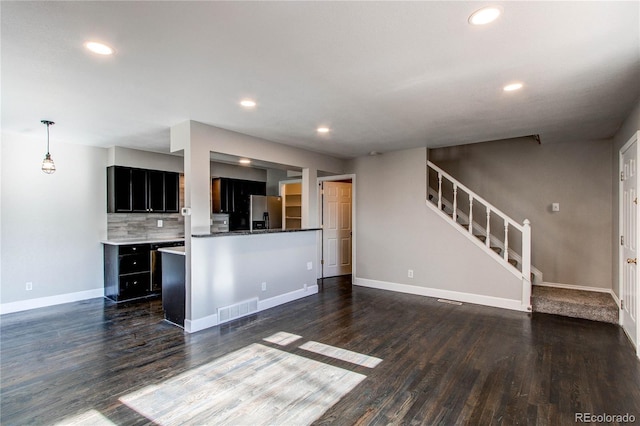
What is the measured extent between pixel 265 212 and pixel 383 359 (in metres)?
4.95

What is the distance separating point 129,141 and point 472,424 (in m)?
5.50

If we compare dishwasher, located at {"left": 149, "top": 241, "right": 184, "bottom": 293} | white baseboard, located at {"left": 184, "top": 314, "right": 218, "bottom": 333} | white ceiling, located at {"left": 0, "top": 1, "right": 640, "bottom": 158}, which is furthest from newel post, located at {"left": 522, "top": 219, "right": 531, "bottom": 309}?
dishwasher, located at {"left": 149, "top": 241, "right": 184, "bottom": 293}

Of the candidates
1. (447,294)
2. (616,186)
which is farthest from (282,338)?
(616,186)

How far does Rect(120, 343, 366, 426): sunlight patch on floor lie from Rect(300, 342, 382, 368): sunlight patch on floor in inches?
8.0

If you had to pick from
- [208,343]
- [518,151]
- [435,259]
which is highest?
[518,151]

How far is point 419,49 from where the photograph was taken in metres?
2.16

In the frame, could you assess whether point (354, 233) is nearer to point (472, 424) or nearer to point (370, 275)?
point (370, 275)

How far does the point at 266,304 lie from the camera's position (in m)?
4.63

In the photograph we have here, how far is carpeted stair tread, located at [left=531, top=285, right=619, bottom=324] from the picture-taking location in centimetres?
398

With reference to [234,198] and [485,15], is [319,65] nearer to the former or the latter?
[485,15]

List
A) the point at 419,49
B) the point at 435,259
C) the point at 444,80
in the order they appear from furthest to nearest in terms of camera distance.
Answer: the point at 435,259 < the point at 444,80 < the point at 419,49

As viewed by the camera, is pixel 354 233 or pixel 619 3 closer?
pixel 619 3

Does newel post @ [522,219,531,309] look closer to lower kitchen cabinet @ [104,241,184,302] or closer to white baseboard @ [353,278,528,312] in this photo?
white baseboard @ [353,278,528,312]

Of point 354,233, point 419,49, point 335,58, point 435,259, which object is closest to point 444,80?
point 419,49
